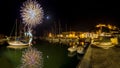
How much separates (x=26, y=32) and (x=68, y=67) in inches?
2975

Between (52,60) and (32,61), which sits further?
(52,60)

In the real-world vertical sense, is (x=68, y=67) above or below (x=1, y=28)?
below

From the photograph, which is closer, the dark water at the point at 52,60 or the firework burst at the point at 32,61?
the dark water at the point at 52,60

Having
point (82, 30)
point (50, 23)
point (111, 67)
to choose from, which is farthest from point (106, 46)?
point (50, 23)

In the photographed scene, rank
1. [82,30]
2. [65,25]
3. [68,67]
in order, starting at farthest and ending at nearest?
1. [65,25]
2. [82,30]
3. [68,67]

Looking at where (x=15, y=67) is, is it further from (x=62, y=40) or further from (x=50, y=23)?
(x=50, y=23)

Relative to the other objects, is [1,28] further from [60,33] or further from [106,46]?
[106,46]

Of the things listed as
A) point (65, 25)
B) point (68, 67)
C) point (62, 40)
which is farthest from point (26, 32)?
point (68, 67)

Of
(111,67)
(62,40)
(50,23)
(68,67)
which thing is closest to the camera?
(111,67)

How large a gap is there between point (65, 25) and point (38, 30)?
753 inches

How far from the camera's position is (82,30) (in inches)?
4604

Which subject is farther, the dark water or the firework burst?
the firework burst

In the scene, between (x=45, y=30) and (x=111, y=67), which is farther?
(x=45, y=30)

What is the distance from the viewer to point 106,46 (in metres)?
42.2
